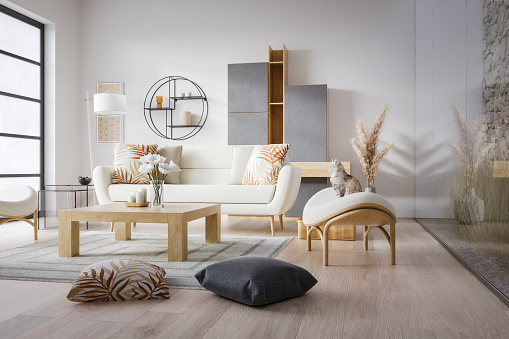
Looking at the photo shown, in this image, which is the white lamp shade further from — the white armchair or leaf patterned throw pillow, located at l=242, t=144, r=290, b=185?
leaf patterned throw pillow, located at l=242, t=144, r=290, b=185

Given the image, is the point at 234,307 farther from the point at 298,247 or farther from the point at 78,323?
the point at 298,247

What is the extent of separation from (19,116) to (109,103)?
1207 millimetres

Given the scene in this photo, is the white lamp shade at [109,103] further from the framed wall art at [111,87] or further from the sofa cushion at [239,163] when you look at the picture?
the sofa cushion at [239,163]

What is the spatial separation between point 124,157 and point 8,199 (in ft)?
4.20

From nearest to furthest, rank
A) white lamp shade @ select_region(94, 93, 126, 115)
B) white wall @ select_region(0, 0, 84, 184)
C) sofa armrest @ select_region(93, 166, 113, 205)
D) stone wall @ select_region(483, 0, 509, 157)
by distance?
stone wall @ select_region(483, 0, 509, 157) < sofa armrest @ select_region(93, 166, 113, 205) < white lamp shade @ select_region(94, 93, 126, 115) < white wall @ select_region(0, 0, 84, 184)

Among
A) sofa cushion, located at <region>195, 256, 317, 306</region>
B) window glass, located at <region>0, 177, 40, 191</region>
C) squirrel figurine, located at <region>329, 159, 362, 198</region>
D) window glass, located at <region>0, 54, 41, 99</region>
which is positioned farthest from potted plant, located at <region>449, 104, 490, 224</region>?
window glass, located at <region>0, 54, 41, 99</region>

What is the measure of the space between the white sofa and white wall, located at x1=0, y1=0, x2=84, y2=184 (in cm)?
195

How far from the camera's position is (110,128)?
22.5 ft

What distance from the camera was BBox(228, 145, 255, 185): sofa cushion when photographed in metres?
5.07

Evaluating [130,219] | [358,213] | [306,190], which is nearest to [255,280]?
[358,213]

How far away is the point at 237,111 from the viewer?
237 inches

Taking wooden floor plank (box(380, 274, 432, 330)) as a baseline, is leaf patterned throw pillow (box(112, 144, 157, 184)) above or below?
above

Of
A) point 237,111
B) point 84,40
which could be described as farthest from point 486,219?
point 84,40

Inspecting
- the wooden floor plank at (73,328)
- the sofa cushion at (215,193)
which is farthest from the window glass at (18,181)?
the wooden floor plank at (73,328)
